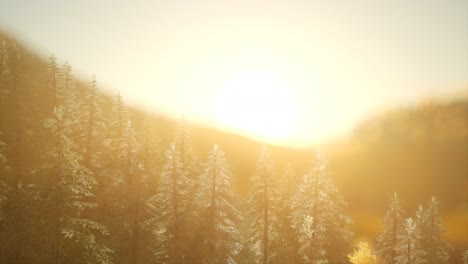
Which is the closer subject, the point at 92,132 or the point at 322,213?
the point at 322,213

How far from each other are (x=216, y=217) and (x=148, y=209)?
328 inches

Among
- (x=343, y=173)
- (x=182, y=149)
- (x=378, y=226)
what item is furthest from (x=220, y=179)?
(x=343, y=173)

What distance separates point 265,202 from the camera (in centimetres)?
2941

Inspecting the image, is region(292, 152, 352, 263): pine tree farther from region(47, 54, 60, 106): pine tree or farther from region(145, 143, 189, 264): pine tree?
region(47, 54, 60, 106): pine tree

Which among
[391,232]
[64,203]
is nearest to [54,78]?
[64,203]

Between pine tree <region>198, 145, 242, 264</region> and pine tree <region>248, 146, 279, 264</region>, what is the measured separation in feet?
10.1

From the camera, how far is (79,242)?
2014cm

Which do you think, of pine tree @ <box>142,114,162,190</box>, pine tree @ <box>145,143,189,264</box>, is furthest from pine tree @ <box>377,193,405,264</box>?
pine tree @ <box>142,114,162,190</box>

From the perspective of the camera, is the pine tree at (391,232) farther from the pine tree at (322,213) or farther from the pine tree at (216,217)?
the pine tree at (216,217)

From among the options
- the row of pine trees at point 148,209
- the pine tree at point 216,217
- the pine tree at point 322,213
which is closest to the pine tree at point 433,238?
the row of pine trees at point 148,209

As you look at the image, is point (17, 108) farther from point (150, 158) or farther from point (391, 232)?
point (391, 232)

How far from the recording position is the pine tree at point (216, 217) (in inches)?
1035

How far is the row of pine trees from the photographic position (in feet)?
64.9

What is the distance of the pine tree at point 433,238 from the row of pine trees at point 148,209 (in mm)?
107
